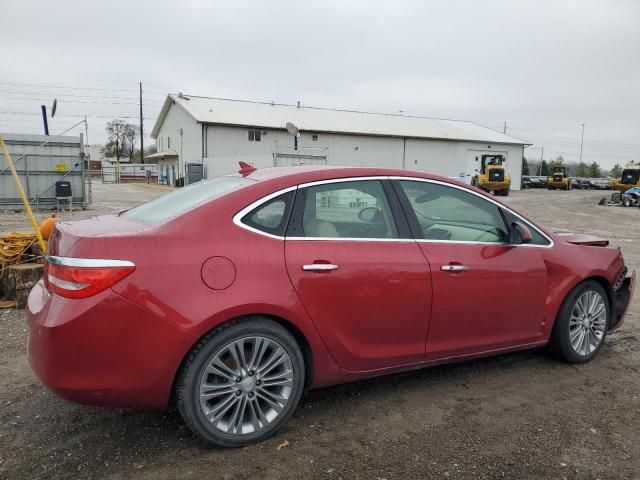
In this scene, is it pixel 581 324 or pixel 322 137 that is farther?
pixel 322 137

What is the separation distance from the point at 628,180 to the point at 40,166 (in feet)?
103

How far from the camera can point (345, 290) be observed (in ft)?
10.2

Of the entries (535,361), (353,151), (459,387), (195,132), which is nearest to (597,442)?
(459,387)

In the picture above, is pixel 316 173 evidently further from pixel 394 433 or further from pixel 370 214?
pixel 394 433

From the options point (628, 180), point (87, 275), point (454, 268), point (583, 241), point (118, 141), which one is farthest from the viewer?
point (118, 141)

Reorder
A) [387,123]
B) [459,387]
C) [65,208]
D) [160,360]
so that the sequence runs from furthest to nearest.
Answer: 1. [387,123]
2. [65,208]
3. [459,387]
4. [160,360]

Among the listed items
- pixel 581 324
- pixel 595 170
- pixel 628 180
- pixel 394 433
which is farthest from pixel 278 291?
pixel 595 170

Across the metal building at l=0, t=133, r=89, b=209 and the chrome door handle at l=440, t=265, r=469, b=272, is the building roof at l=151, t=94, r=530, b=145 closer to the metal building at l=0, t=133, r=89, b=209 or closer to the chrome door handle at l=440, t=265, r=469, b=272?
the metal building at l=0, t=133, r=89, b=209

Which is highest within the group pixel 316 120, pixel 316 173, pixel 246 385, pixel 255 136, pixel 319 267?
pixel 316 120

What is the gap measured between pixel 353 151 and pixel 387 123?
5851 mm

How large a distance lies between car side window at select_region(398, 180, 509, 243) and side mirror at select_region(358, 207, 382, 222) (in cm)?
26

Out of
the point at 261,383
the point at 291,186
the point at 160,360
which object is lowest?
the point at 261,383

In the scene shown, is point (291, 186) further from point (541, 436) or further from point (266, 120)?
point (266, 120)

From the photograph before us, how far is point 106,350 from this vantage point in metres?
2.62
